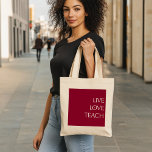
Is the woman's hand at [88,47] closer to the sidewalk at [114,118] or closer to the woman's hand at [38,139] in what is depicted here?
the woman's hand at [38,139]

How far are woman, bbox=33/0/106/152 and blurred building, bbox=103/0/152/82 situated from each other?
36.5ft

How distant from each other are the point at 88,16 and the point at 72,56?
35 centimetres

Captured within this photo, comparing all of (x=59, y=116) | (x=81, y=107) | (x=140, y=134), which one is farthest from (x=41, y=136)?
(x=140, y=134)

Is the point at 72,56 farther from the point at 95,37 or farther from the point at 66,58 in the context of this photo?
the point at 95,37

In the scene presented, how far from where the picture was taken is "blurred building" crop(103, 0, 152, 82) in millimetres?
13945

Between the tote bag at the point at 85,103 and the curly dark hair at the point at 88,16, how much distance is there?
359 mm

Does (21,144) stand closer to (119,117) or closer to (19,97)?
(119,117)

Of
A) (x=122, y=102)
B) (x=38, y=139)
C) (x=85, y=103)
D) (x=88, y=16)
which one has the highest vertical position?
(x=88, y=16)

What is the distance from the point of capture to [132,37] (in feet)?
58.0

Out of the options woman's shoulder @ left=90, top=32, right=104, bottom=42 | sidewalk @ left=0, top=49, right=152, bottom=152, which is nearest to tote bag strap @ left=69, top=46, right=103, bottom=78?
woman's shoulder @ left=90, top=32, right=104, bottom=42

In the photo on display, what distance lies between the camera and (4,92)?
10.9 metres

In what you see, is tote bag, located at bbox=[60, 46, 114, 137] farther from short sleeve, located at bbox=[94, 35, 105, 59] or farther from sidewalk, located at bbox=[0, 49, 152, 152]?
sidewalk, located at bbox=[0, 49, 152, 152]

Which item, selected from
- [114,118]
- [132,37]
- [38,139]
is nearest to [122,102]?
[114,118]

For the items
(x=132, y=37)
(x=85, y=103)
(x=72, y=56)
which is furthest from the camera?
(x=132, y=37)
